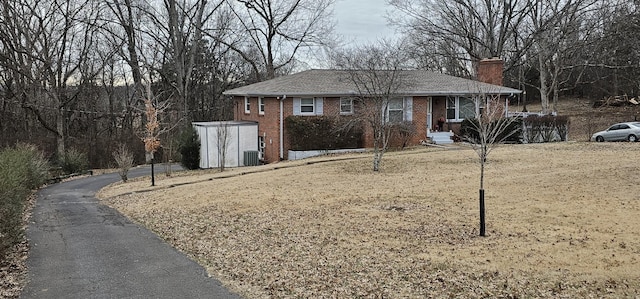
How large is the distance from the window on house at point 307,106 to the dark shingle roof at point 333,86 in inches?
26.1

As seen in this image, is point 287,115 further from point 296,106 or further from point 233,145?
point 233,145

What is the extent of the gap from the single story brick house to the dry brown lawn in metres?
8.26

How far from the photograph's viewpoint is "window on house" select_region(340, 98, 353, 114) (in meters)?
30.7

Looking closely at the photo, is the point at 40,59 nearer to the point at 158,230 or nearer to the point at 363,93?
the point at 363,93

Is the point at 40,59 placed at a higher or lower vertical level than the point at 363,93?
higher

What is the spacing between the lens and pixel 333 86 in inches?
1224

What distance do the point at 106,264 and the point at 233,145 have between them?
21.5m

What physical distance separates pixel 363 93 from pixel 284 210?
12782 millimetres

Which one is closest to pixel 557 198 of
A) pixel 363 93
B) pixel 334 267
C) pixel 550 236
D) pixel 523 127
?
pixel 550 236

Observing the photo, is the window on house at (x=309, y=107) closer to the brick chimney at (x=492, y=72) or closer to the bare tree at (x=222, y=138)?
the bare tree at (x=222, y=138)

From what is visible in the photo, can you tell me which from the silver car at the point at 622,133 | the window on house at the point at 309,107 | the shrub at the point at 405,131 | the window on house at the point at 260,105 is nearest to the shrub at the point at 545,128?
the silver car at the point at 622,133

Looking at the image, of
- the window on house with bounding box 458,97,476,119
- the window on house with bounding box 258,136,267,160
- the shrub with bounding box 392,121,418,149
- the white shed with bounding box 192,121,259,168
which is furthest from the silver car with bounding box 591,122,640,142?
the white shed with bounding box 192,121,259,168

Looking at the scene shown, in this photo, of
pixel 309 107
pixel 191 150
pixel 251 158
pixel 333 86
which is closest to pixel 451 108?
pixel 333 86

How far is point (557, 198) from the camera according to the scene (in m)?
14.8
